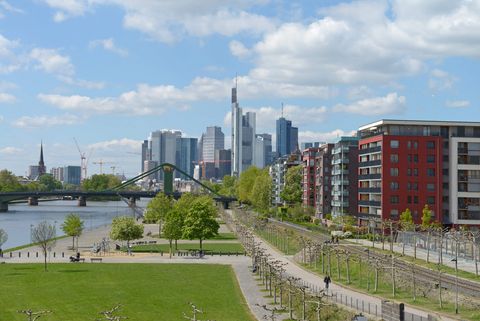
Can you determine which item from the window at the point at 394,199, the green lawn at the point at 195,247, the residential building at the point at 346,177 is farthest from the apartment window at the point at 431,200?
the green lawn at the point at 195,247

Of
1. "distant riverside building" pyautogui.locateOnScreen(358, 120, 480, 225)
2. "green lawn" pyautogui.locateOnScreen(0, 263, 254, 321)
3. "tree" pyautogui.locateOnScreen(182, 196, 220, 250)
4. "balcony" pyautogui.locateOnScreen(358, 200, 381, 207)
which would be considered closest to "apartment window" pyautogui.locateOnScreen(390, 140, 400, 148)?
"distant riverside building" pyautogui.locateOnScreen(358, 120, 480, 225)

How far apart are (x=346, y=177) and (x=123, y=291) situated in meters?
92.8

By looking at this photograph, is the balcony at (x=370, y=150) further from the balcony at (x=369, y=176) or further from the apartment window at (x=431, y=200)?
the apartment window at (x=431, y=200)

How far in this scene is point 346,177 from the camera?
147625 millimetres

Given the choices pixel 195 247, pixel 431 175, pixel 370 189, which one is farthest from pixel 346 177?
pixel 195 247

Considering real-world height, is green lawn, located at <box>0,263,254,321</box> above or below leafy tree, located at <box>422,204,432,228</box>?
below

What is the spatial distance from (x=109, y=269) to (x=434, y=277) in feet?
124

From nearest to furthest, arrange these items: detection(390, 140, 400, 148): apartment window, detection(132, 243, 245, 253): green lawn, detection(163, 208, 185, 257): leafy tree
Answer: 1. detection(163, 208, 185, 257): leafy tree
2. detection(132, 243, 245, 253): green lawn
3. detection(390, 140, 400, 148): apartment window

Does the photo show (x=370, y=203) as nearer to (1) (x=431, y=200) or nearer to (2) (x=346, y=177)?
(1) (x=431, y=200)

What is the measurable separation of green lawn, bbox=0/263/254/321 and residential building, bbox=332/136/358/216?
69249 mm

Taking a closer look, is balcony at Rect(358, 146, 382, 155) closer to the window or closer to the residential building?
the window

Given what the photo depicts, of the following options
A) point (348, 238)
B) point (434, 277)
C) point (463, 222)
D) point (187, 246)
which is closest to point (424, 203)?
point (463, 222)

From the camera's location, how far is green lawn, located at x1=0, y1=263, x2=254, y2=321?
5134 centimetres

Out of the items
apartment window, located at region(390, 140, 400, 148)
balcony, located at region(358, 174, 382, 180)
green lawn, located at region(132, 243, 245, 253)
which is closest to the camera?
green lawn, located at region(132, 243, 245, 253)
